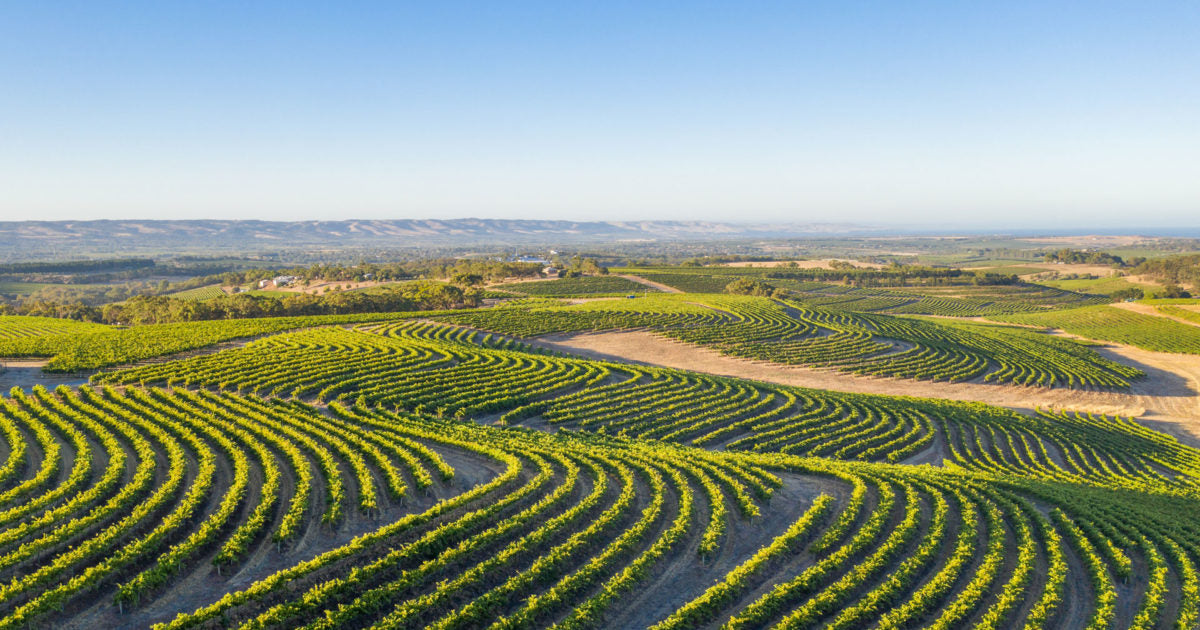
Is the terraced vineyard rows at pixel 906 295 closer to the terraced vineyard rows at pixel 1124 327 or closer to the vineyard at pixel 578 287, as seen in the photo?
the vineyard at pixel 578 287

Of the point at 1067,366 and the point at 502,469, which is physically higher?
the point at 502,469

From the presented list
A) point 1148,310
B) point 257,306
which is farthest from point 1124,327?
point 257,306

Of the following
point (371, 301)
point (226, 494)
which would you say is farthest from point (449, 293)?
point (226, 494)

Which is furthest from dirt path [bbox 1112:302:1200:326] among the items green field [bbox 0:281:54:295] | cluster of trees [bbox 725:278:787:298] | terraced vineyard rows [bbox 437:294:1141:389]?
green field [bbox 0:281:54:295]

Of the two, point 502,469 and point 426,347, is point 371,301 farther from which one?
point 502,469

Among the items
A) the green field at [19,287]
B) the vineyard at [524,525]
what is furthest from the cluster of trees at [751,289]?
the green field at [19,287]

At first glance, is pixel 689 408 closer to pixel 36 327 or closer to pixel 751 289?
pixel 36 327
